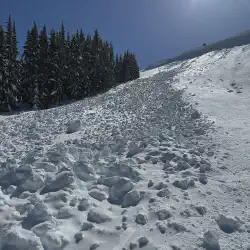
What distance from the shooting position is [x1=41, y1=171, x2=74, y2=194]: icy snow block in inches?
285

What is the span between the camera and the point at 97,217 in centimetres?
610

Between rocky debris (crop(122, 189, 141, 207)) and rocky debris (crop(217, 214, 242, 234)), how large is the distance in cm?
204

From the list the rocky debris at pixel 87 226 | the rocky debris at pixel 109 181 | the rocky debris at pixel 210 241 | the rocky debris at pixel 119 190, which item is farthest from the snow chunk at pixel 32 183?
the rocky debris at pixel 210 241

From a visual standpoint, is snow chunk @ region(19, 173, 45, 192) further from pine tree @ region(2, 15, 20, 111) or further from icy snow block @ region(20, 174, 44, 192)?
pine tree @ region(2, 15, 20, 111)

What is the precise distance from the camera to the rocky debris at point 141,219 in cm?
597

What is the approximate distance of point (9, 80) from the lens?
3388 cm

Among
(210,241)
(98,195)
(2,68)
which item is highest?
(2,68)

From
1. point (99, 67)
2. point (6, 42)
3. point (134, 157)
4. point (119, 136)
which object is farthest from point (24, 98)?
point (134, 157)

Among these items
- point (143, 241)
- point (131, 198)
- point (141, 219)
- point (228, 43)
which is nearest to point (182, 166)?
point (131, 198)

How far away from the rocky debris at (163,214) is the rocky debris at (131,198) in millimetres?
799

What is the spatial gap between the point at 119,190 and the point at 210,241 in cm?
278

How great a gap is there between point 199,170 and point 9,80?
103 ft

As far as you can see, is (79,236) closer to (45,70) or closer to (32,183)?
(32,183)

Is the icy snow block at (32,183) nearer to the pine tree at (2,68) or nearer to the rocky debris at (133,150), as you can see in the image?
the rocky debris at (133,150)
